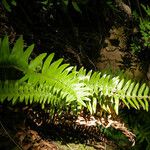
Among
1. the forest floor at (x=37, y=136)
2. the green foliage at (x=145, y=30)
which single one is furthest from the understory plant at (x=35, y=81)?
the green foliage at (x=145, y=30)

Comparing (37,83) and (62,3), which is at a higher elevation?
(62,3)

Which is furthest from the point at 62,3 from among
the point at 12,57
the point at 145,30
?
the point at 145,30

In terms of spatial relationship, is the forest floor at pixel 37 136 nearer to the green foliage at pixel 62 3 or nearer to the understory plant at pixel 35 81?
the understory plant at pixel 35 81

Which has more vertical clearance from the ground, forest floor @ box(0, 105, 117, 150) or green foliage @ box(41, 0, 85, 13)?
green foliage @ box(41, 0, 85, 13)

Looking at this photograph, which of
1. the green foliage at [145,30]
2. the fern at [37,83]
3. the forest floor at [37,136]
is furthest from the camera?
the green foliage at [145,30]

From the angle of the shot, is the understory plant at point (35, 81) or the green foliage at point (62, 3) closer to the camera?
the understory plant at point (35, 81)

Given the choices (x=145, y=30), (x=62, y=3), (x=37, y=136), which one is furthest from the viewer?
(x=145, y=30)

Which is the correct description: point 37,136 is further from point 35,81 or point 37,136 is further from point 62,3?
point 62,3

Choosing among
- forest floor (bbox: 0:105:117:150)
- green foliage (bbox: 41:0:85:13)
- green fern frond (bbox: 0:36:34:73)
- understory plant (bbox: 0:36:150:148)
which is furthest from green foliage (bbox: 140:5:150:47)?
green fern frond (bbox: 0:36:34:73)

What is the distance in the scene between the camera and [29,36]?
3.37m

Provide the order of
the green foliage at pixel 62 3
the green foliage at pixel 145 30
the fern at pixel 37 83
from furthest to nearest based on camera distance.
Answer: the green foliage at pixel 145 30 < the green foliage at pixel 62 3 < the fern at pixel 37 83

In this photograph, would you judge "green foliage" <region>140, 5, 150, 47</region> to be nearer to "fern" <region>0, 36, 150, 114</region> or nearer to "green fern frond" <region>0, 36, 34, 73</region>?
"fern" <region>0, 36, 150, 114</region>

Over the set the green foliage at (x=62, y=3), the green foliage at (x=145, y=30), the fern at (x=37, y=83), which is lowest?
the fern at (x=37, y=83)

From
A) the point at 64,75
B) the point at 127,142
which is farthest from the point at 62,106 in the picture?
the point at 127,142
